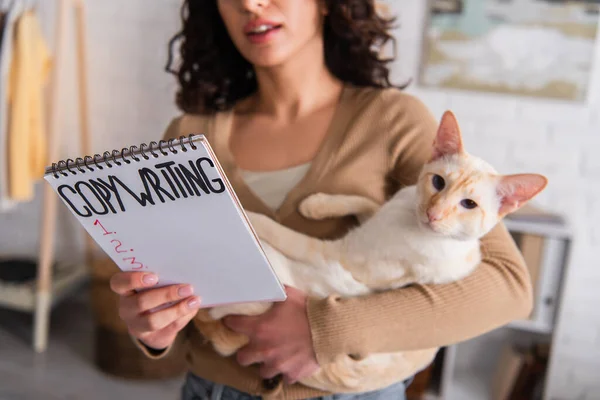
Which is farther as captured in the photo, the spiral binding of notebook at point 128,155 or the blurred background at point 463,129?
the blurred background at point 463,129

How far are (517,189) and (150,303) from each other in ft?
1.32

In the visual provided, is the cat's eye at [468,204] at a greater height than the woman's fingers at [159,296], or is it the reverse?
the cat's eye at [468,204]

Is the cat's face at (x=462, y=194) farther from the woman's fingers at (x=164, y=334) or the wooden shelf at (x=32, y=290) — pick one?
the wooden shelf at (x=32, y=290)

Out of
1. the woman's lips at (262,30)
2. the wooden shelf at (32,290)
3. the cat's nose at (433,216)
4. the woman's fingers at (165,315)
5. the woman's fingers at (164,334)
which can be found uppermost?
the woman's lips at (262,30)

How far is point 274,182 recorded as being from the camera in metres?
0.65

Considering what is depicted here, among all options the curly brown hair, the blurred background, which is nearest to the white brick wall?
the blurred background

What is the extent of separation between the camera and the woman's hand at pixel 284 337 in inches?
21.8

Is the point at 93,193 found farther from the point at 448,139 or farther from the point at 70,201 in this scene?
the point at 448,139

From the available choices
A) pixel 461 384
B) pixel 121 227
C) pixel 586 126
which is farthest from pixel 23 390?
pixel 586 126

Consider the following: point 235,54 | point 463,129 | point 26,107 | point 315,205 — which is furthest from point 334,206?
point 26,107

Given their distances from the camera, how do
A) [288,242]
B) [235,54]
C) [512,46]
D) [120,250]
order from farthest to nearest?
[512,46], [235,54], [288,242], [120,250]

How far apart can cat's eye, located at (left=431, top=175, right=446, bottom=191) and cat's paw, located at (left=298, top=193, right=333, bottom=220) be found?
0.43 ft

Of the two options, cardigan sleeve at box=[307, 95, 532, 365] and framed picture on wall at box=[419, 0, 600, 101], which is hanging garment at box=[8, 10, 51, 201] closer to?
framed picture on wall at box=[419, 0, 600, 101]

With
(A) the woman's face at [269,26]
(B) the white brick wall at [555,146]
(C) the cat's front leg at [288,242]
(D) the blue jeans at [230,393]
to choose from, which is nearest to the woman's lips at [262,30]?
(A) the woman's face at [269,26]
